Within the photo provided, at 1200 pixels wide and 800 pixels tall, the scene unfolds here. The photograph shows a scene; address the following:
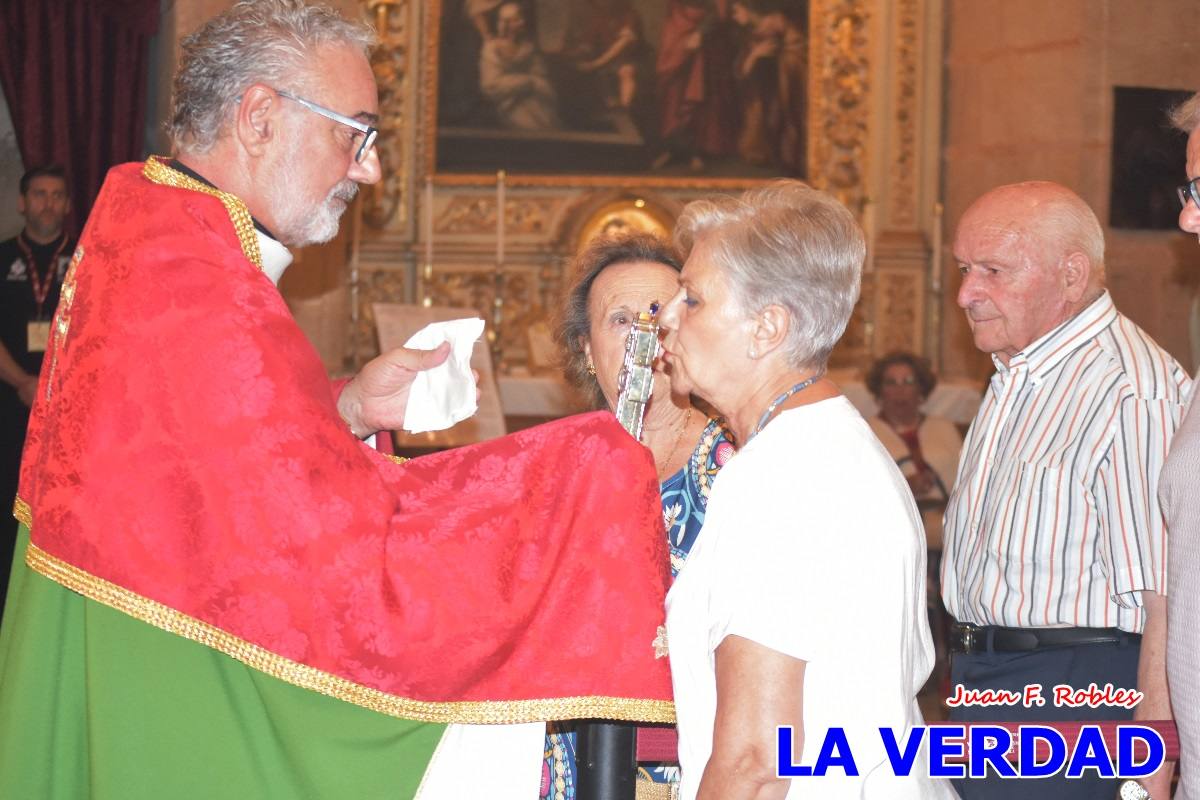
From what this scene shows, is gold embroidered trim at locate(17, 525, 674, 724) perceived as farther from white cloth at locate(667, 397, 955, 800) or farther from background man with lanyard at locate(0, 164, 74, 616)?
background man with lanyard at locate(0, 164, 74, 616)

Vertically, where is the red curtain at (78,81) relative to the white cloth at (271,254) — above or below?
above

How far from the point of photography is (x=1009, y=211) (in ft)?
12.0

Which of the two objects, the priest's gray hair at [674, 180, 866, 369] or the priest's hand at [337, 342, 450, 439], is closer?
the priest's gray hair at [674, 180, 866, 369]

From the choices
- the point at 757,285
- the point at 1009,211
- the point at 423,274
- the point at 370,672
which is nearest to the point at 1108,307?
the point at 1009,211

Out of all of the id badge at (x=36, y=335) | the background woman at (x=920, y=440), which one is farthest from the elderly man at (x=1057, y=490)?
the id badge at (x=36, y=335)

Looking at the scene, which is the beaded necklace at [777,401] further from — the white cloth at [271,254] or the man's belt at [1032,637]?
the man's belt at [1032,637]

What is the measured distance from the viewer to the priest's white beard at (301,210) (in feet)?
8.11

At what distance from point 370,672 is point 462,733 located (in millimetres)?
219

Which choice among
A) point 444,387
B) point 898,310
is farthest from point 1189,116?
point 898,310

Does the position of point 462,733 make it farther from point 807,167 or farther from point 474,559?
point 807,167

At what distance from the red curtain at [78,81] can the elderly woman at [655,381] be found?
511cm

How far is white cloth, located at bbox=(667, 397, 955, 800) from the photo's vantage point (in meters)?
2.00

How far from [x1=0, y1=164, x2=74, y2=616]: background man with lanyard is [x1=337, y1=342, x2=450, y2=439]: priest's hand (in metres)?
4.03

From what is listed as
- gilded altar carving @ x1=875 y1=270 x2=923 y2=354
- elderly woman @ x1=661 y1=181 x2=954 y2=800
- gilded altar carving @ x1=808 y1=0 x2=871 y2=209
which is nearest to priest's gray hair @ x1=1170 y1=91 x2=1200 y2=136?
elderly woman @ x1=661 y1=181 x2=954 y2=800
